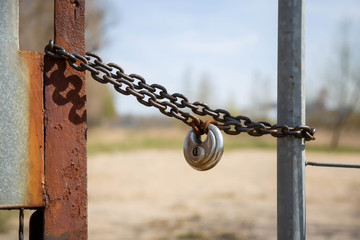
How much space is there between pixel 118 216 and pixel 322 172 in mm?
8934

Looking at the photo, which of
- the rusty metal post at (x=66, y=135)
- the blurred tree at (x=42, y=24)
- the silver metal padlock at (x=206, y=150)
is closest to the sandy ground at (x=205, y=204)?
the blurred tree at (x=42, y=24)

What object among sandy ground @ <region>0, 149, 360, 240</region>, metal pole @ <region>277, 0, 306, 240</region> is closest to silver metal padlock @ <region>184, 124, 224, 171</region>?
metal pole @ <region>277, 0, 306, 240</region>

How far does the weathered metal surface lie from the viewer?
1.30 m

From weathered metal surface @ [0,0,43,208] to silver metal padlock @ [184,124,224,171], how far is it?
21.3 inches

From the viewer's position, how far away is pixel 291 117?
1500 mm

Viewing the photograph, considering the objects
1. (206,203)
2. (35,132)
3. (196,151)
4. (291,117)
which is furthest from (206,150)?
(206,203)

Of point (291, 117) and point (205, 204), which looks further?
point (205, 204)

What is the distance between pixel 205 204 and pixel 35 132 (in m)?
6.78

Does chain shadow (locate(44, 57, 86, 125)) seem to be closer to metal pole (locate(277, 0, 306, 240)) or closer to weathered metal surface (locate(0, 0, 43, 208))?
weathered metal surface (locate(0, 0, 43, 208))

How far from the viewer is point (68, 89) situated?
4.55 ft

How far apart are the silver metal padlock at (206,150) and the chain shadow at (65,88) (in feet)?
1.35

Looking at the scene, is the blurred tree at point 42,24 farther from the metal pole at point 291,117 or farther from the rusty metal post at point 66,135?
the metal pole at point 291,117

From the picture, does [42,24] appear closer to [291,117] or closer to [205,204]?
[205,204]

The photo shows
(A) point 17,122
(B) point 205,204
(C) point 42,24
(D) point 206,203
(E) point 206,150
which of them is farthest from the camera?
(C) point 42,24
